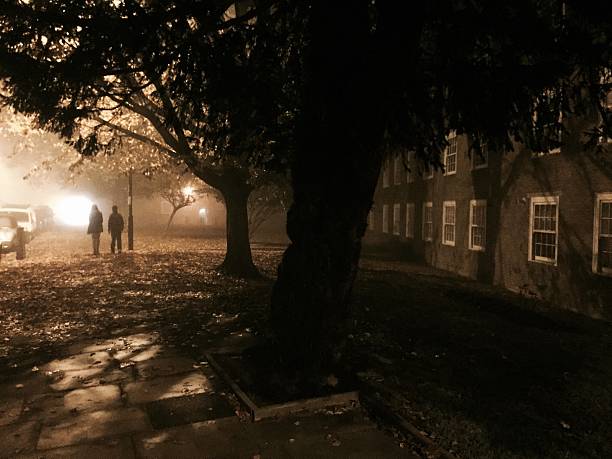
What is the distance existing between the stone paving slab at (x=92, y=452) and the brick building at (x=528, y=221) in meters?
5.23

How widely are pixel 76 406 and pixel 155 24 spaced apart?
15.6 feet

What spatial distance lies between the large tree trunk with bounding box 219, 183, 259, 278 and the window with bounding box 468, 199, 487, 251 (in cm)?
771

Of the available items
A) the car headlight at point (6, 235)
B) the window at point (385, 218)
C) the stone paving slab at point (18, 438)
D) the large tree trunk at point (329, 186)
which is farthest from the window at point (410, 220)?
the stone paving slab at point (18, 438)

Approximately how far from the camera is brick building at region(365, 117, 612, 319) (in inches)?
468

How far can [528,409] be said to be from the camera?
5441 mm

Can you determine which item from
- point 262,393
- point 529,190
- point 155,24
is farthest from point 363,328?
point 529,190

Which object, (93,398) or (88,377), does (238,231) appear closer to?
(88,377)

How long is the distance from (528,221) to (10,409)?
13.2 meters

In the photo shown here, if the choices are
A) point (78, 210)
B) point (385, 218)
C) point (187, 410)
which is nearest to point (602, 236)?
point (187, 410)

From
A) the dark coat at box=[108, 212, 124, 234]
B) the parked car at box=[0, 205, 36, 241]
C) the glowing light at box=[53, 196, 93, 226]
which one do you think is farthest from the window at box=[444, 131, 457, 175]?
the glowing light at box=[53, 196, 93, 226]

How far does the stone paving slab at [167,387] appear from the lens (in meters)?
5.78

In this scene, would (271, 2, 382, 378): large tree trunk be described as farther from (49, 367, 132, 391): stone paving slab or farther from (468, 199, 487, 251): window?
(468, 199, 487, 251): window

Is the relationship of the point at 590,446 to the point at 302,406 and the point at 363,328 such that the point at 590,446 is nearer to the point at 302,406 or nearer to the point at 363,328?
the point at 302,406

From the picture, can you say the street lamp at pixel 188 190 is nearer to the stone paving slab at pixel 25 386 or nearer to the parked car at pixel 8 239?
the parked car at pixel 8 239
